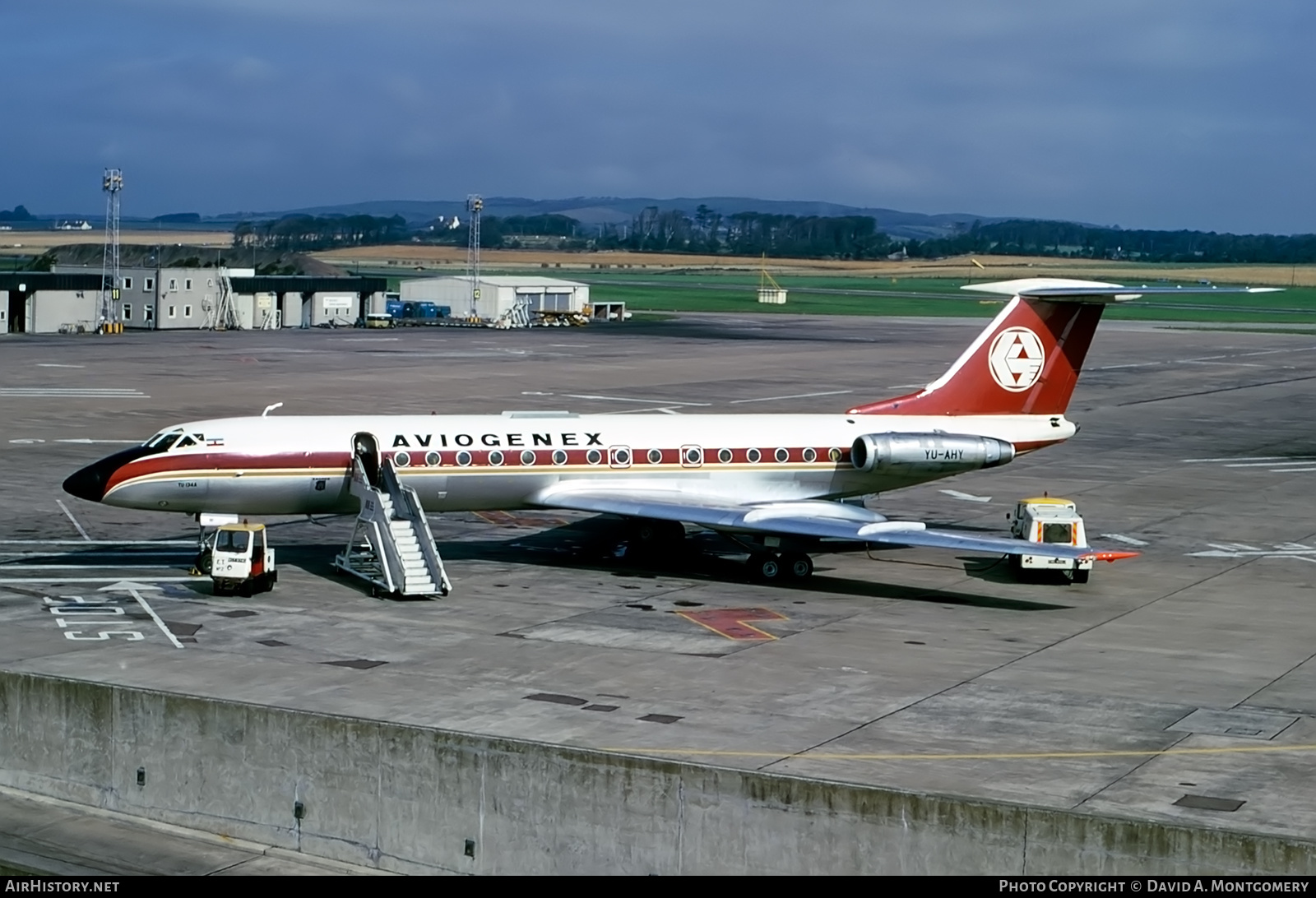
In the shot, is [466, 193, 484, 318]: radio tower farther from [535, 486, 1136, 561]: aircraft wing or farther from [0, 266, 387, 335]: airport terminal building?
[535, 486, 1136, 561]: aircraft wing

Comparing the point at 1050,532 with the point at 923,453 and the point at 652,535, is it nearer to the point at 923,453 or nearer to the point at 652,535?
the point at 923,453

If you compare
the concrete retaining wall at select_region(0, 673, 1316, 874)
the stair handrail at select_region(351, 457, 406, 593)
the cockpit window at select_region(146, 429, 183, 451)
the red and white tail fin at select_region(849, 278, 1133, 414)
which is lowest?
the concrete retaining wall at select_region(0, 673, 1316, 874)

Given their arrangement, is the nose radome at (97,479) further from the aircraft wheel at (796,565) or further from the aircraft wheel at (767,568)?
the aircraft wheel at (796,565)

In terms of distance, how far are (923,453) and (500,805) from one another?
1774 centimetres

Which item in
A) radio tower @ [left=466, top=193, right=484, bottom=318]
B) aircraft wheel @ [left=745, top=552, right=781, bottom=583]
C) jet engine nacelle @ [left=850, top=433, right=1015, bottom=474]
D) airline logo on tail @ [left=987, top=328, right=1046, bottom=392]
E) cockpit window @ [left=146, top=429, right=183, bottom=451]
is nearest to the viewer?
cockpit window @ [left=146, top=429, right=183, bottom=451]

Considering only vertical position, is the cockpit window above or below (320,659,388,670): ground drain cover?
above

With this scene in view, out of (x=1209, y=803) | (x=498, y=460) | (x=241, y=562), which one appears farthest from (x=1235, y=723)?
(x=241, y=562)

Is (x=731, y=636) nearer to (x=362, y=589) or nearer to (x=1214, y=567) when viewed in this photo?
(x=362, y=589)

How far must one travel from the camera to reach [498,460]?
3550cm

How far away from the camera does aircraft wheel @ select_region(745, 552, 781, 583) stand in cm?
3538

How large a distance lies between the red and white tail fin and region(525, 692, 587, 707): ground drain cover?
51.5 ft

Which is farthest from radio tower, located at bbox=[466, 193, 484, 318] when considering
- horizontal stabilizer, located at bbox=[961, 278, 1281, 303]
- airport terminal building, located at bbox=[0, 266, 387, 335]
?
horizontal stabilizer, located at bbox=[961, 278, 1281, 303]

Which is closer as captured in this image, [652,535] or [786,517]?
[786,517]

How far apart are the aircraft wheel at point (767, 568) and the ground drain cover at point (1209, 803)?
50.0ft
